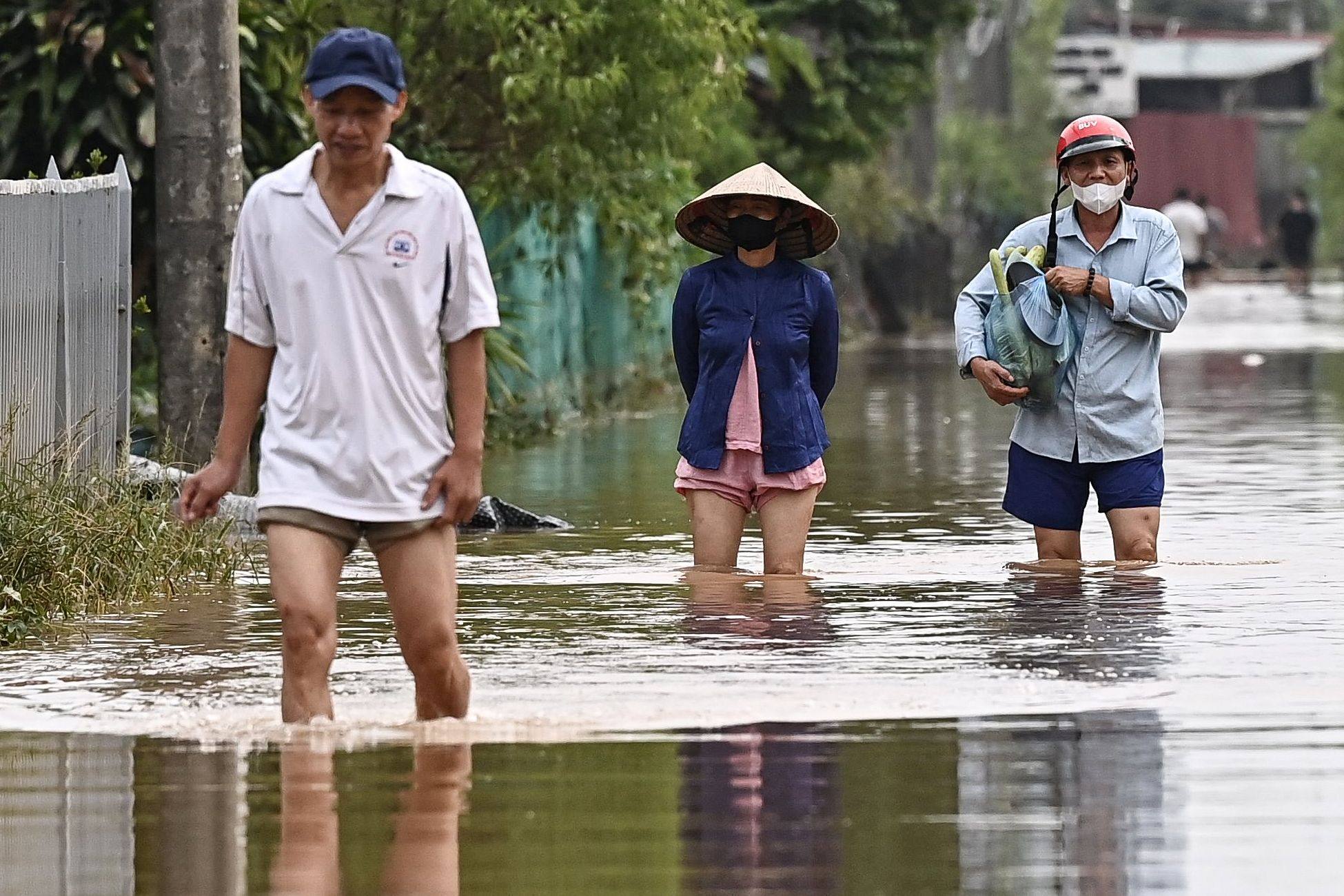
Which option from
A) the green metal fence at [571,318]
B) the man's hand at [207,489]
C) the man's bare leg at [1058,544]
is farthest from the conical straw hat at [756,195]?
the green metal fence at [571,318]

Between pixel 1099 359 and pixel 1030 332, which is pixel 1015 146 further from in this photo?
pixel 1030 332

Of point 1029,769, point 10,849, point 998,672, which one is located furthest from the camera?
point 998,672

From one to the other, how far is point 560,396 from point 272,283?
557 inches

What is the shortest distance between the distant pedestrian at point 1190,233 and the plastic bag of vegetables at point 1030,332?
39259 mm

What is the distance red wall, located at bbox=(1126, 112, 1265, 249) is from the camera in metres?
93.9

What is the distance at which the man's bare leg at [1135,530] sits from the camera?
11.3 metres

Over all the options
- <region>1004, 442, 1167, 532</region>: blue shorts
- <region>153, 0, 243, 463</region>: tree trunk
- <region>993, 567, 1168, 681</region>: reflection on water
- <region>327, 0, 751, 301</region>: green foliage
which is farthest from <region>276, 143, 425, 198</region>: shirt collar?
<region>327, 0, 751, 301</region>: green foliage

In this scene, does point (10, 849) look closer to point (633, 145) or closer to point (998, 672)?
point (998, 672)

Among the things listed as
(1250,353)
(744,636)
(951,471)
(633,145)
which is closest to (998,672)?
(744,636)

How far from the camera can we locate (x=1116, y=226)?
11289mm

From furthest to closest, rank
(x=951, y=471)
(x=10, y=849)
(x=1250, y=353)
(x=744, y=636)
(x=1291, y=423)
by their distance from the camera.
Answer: (x=1250, y=353), (x=1291, y=423), (x=951, y=471), (x=744, y=636), (x=10, y=849)

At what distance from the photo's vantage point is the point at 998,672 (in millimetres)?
9305

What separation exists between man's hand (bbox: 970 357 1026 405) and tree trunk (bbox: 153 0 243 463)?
3.95 m

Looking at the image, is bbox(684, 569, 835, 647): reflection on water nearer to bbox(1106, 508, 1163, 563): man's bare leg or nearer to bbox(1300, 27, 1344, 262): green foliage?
bbox(1106, 508, 1163, 563): man's bare leg
